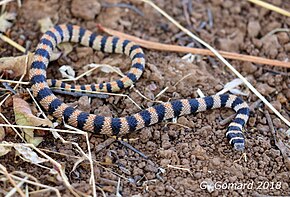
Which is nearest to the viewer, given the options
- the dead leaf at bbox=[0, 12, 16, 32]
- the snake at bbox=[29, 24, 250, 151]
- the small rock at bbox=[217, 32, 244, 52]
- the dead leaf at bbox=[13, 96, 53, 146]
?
the dead leaf at bbox=[13, 96, 53, 146]

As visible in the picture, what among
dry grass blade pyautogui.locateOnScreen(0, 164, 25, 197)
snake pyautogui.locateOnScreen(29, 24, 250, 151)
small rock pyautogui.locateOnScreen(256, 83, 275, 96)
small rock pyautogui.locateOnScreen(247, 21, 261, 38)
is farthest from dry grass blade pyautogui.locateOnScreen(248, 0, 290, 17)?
dry grass blade pyautogui.locateOnScreen(0, 164, 25, 197)

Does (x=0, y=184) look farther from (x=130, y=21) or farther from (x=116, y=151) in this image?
(x=130, y=21)

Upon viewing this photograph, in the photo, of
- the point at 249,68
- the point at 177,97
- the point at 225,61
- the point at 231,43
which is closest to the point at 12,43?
the point at 177,97

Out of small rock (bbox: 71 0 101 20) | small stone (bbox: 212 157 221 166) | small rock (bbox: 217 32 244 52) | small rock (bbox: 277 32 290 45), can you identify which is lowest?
small stone (bbox: 212 157 221 166)

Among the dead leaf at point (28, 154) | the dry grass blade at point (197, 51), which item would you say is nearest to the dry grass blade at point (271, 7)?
the dry grass blade at point (197, 51)

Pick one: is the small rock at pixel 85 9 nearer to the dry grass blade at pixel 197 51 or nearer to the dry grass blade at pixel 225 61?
the dry grass blade at pixel 197 51

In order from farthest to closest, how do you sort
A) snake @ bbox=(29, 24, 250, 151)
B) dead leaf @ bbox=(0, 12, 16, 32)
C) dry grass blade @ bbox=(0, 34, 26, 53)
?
dead leaf @ bbox=(0, 12, 16, 32) < dry grass blade @ bbox=(0, 34, 26, 53) < snake @ bbox=(29, 24, 250, 151)

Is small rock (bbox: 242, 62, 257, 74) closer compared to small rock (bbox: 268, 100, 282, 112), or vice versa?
small rock (bbox: 268, 100, 282, 112)

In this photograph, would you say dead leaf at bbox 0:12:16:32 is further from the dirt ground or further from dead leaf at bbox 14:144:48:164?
dead leaf at bbox 14:144:48:164
